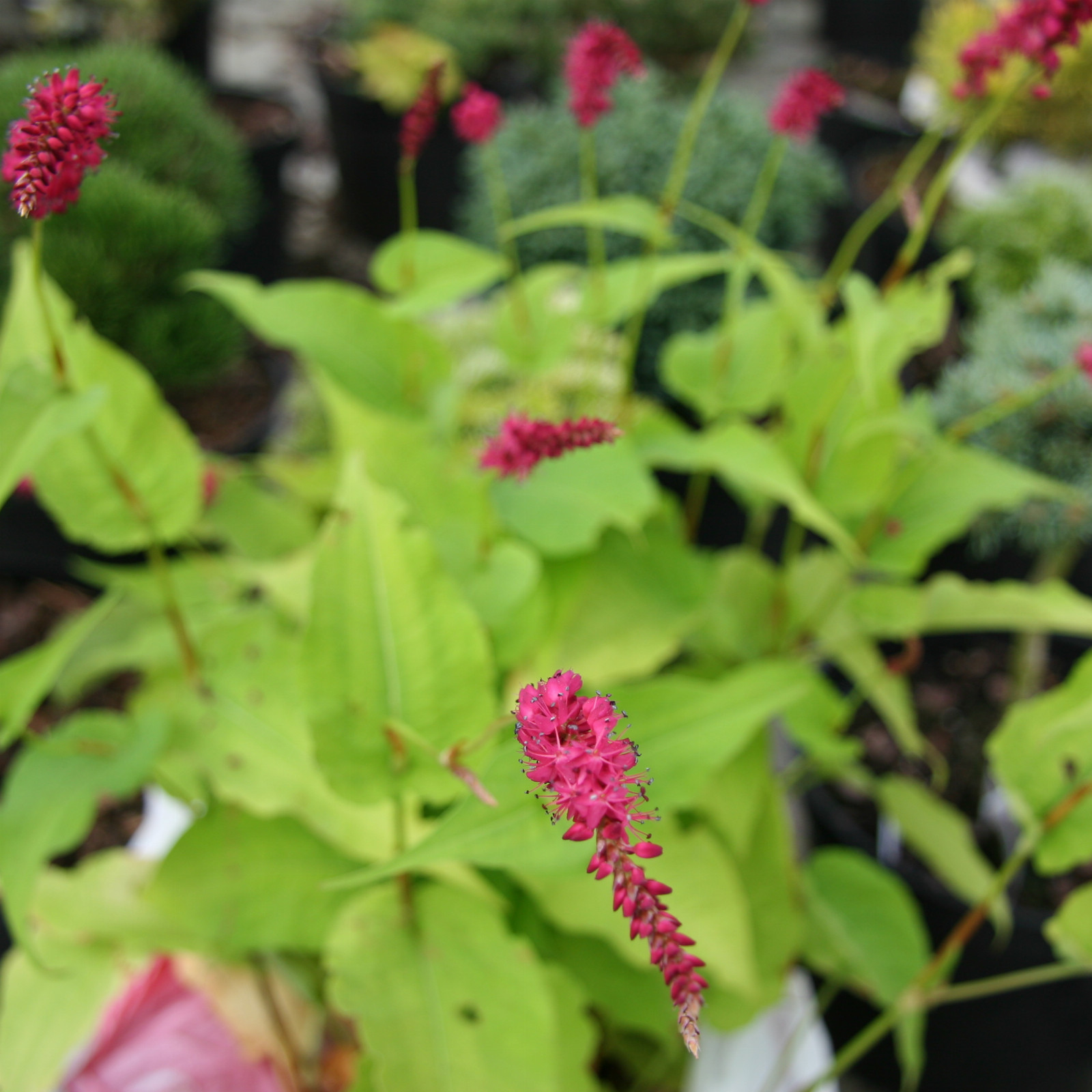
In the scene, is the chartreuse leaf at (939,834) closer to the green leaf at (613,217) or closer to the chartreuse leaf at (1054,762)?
the chartreuse leaf at (1054,762)

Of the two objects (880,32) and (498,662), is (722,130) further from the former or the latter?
(880,32)

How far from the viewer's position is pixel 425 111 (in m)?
0.70

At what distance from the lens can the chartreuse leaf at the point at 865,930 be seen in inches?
33.6

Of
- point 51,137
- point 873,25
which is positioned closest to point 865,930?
point 51,137

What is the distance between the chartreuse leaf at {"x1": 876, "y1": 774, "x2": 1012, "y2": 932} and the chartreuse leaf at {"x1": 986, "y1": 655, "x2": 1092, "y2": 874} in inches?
9.3

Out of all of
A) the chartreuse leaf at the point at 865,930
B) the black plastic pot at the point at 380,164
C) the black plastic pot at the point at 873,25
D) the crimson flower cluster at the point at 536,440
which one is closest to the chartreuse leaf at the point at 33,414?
the crimson flower cluster at the point at 536,440

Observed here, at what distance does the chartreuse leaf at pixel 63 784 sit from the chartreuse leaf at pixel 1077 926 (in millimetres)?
597

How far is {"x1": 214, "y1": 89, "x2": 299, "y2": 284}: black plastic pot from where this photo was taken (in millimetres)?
2199

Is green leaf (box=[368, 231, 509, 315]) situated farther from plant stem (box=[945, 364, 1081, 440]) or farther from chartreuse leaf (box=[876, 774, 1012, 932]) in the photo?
chartreuse leaf (box=[876, 774, 1012, 932])

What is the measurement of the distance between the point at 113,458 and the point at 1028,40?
67cm

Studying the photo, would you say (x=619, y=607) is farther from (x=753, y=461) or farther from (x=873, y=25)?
(x=873, y=25)

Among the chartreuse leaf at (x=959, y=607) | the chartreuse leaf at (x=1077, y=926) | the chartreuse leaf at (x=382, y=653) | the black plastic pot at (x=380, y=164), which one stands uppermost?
the chartreuse leaf at (x=382, y=653)

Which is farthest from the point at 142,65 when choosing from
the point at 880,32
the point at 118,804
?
the point at 880,32

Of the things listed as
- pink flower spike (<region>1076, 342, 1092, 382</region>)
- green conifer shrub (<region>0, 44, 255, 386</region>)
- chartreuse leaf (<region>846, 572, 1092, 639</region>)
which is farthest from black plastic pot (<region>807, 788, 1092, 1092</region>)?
green conifer shrub (<region>0, 44, 255, 386</region>)
